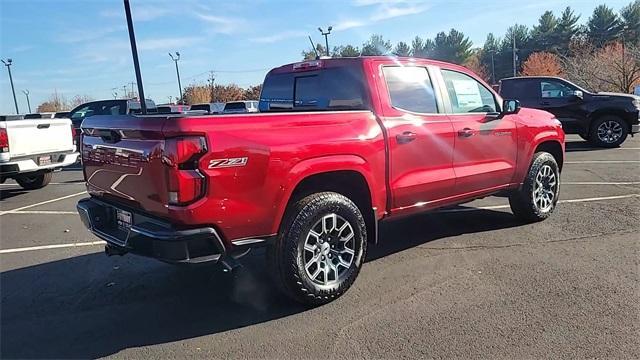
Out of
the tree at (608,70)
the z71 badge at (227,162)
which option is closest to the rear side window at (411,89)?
the z71 badge at (227,162)

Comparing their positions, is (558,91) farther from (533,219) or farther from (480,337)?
(480,337)

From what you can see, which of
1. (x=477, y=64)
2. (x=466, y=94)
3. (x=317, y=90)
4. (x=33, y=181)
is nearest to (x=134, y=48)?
(x=33, y=181)

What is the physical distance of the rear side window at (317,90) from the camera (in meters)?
4.55

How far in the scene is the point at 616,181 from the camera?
854cm

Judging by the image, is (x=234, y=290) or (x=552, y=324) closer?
(x=552, y=324)

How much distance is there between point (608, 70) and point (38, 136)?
129 feet

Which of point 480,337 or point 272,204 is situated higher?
point 272,204

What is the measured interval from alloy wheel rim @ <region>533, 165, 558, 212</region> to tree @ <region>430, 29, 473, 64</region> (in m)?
71.4

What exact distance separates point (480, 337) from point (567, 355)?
51 cm

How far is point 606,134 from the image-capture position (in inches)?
527

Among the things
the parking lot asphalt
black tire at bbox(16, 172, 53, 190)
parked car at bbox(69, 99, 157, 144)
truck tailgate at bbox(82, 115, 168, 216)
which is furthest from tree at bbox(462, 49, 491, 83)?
truck tailgate at bbox(82, 115, 168, 216)

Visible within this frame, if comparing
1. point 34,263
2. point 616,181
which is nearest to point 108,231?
point 34,263

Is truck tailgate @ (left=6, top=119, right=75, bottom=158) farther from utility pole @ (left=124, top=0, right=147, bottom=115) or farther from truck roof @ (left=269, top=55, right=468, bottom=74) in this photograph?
truck roof @ (left=269, top=55, right=468, bottom=74)

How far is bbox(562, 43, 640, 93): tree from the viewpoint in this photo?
1362 inches
